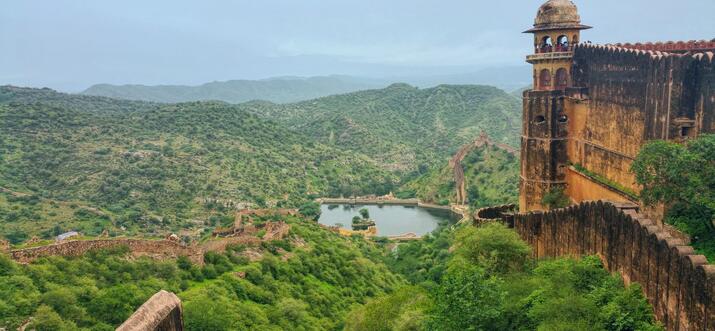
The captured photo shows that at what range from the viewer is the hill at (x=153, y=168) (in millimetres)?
61844

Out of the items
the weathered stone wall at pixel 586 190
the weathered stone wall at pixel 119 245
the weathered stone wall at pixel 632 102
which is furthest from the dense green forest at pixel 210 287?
the weathered stone wall at pixel 632 102

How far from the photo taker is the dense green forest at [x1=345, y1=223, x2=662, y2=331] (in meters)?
15.7

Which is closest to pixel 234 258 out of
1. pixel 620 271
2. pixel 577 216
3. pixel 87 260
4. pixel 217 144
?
pixel 87 260

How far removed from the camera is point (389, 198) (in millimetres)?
104562

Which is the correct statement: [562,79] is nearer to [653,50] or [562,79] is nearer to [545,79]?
[545,79]

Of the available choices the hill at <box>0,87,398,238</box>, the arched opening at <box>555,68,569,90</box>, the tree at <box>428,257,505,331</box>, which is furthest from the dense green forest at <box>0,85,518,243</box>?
the tree at <box>428,257,505,331</box>

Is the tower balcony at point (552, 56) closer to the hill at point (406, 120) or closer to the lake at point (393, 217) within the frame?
the lake at point (393, 217)

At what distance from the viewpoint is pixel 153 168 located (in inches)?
2945

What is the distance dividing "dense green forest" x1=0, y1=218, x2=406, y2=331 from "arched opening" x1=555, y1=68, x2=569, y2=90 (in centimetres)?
1588

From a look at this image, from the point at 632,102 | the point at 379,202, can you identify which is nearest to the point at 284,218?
the point at 632,102

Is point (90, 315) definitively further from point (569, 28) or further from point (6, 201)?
point (6, 201)

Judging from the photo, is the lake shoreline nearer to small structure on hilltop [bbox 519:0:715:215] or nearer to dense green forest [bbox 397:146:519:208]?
dense green forest [bbox 397:146:519:208]

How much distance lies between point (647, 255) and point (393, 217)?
78.5m

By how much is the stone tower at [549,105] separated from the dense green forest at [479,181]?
38.4 meters
